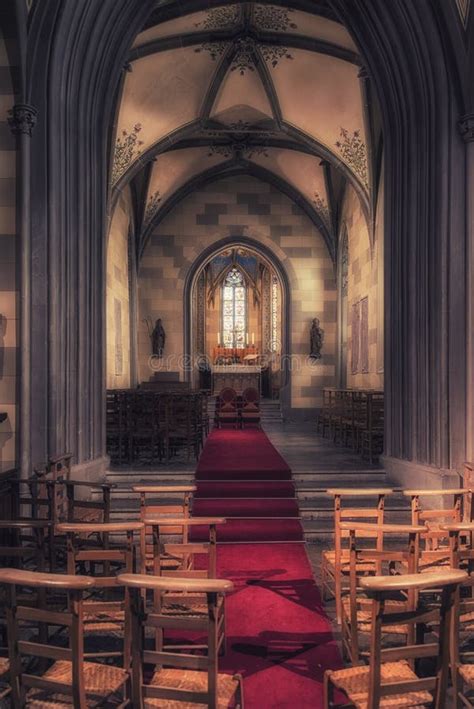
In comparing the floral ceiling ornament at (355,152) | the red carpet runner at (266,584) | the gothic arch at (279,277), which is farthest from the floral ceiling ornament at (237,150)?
the red carpet runner at (266,584)

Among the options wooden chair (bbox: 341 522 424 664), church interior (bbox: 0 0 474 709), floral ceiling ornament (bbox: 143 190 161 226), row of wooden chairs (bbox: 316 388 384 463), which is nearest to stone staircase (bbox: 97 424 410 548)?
church interior (bbox: 0 0 474 709)

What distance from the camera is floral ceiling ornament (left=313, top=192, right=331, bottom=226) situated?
16641mm

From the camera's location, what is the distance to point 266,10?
10.7 m

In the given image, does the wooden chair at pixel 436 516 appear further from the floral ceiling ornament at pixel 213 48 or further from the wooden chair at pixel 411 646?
the floral ceiling ornament at pixel 213 48

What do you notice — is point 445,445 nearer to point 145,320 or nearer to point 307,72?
point 307,72

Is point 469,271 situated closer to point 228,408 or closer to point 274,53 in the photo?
point 274,53

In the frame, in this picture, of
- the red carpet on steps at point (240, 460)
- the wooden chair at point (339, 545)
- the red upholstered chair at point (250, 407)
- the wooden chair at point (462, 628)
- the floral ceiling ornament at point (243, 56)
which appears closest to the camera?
the wooden chair at point (462, 628)

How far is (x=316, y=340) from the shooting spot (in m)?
17.1

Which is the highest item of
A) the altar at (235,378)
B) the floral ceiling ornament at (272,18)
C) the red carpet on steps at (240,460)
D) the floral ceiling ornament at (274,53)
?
the floral ceiling ornament at (272,18)

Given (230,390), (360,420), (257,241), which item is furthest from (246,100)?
(360,420)

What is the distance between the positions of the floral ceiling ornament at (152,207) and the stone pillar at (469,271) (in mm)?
10620

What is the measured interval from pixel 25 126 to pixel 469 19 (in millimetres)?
4686

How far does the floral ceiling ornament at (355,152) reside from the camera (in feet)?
42.9

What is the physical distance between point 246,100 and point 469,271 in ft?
27.1
